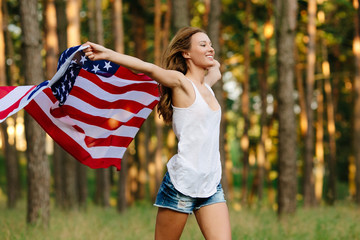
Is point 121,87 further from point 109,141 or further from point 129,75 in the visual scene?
point 109,141

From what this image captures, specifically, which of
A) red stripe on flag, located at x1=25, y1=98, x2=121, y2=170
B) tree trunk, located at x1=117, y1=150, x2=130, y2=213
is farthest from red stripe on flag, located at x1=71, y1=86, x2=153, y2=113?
tree trunk, located at x1=117, y1=150, x2=130, y2=213

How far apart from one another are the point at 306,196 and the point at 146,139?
6.98 m

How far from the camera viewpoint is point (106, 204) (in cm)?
1669

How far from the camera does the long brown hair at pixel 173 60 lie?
161 inches

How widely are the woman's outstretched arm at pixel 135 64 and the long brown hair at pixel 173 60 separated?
206 mm

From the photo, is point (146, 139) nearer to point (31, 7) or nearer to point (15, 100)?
point (31, 7)

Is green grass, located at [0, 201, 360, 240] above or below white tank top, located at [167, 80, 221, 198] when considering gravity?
below

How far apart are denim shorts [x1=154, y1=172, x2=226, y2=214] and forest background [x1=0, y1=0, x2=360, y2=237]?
16.0ft

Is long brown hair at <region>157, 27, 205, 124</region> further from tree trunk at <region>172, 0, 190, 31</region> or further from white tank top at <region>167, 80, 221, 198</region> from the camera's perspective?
tree trunk at <region>172, 0, 190, 31</region>

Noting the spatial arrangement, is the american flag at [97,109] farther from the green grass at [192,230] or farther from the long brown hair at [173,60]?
the green grass at [192,230]

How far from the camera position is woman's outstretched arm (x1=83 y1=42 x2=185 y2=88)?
143 inches

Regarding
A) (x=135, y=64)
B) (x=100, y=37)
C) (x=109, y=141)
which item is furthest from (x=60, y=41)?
(x=135, y=64)

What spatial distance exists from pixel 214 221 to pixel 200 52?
1362 mm

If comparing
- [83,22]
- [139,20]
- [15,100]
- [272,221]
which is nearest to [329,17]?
[139,20]
